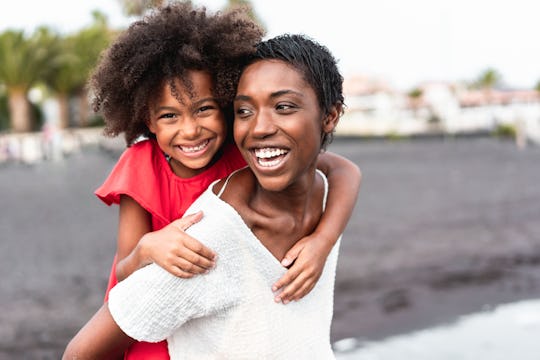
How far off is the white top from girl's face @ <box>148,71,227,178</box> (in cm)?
45

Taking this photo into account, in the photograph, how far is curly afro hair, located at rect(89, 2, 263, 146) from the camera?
184cm

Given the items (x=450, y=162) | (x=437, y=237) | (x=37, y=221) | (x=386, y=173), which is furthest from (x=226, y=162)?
(x=450, y=162)

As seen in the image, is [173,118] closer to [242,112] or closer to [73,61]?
[242,112]

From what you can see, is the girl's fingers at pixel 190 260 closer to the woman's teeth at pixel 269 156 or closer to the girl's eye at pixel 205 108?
the woman's teeth at pixel 269 156

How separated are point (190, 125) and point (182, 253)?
686mm

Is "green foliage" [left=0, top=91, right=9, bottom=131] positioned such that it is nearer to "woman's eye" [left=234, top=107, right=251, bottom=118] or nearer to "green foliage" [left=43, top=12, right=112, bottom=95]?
"green foliage" [left=43, top=12, right=112, bottom=95]

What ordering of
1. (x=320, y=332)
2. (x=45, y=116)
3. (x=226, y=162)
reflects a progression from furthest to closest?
(x=45, y=116), (x=226, y=162), (x=320, y=332)

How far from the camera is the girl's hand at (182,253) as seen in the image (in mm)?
1421

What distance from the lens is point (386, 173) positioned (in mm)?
17516

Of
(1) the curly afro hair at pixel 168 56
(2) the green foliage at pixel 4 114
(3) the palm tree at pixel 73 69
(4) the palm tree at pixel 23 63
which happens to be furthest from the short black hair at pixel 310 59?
(2) the green foliage at pixel 4 114

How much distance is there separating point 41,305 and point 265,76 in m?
5.47

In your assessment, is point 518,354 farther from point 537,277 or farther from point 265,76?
point 265,76

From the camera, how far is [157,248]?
1.53m

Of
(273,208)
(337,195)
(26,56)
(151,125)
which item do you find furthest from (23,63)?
(273,208)
